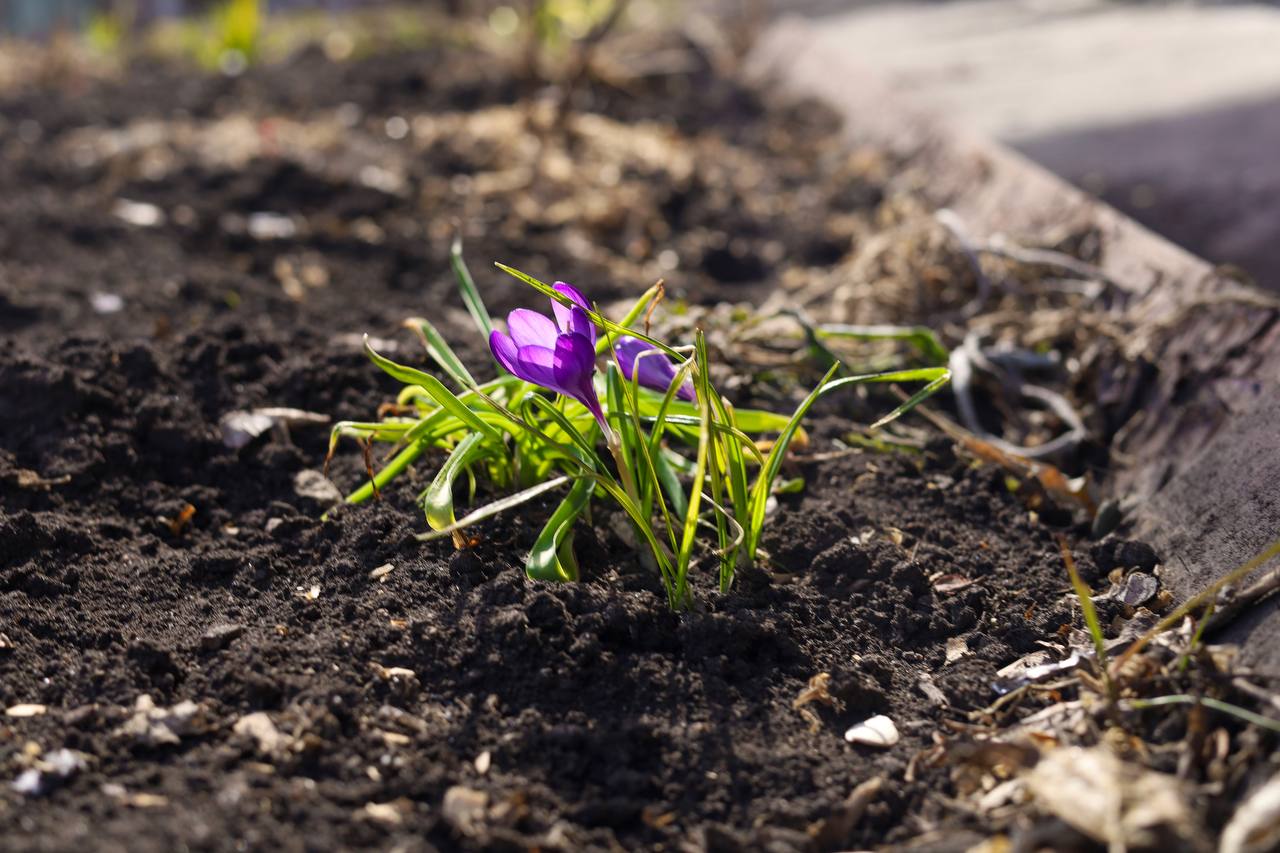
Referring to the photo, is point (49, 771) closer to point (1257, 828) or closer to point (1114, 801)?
point (1114, 801)

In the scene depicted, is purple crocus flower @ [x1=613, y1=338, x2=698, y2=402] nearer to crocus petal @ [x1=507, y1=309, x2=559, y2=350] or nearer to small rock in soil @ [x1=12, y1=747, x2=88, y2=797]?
crocus petal @ [x1=507, y1=309, x2=559, y2=350]

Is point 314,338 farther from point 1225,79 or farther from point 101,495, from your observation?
point 1225,79

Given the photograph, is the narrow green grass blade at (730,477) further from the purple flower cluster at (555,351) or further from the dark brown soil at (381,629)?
the purple flower cluster at (555,351)

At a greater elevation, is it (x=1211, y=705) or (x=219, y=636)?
(x=1211, y=705)

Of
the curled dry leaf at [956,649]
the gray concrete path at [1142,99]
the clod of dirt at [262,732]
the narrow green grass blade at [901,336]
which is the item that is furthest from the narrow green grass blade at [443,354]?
the gray concrete path at [1142,99]

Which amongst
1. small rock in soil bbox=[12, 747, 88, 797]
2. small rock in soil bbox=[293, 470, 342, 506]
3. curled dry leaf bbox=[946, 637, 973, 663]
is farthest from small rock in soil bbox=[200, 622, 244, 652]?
curled dry leaf bbox=[946, 637, 973, 663]

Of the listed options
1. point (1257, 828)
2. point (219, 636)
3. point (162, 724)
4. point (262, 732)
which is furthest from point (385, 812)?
point (1257, 828)
